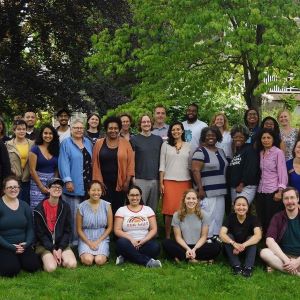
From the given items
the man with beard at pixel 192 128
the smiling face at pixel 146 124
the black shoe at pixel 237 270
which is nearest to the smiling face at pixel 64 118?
the smiling face at pixel 146 124

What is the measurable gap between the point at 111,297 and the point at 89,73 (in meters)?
12.1

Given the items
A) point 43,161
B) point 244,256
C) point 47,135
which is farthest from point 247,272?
point 47,135

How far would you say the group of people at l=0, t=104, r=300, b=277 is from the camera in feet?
25.0

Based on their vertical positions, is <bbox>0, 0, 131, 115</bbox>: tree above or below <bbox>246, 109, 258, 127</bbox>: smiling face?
above

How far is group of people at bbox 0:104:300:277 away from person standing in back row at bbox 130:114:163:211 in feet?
0.05

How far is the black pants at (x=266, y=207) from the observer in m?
8.06

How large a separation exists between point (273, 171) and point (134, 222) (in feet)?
7.01

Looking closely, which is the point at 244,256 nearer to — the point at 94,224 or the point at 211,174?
the point at 211,174

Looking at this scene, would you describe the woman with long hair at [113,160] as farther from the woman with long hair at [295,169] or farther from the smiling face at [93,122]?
the woman with long hair at [295,169]

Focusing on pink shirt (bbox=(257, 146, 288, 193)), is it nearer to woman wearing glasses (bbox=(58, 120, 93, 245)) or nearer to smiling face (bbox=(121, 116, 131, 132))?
smiling face (bbox=(121, 116, 131, 132))

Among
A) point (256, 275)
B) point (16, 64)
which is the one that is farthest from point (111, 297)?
point (16, 64)

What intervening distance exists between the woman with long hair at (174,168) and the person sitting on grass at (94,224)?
101cm

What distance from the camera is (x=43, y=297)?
6.46m

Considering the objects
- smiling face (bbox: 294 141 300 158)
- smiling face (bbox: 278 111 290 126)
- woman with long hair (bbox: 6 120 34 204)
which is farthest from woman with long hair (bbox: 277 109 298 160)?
woman with long hair (bbox: 6 120 34 204)
